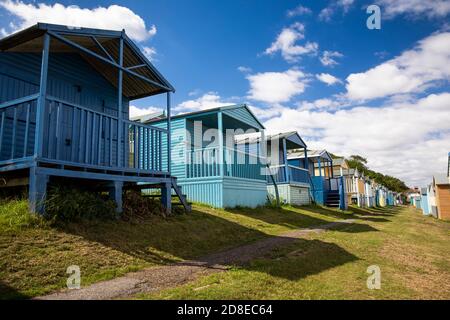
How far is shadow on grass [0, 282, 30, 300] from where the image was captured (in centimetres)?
354

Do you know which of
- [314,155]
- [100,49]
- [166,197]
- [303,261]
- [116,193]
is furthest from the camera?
[314,155]

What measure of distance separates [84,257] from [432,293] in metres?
5.15

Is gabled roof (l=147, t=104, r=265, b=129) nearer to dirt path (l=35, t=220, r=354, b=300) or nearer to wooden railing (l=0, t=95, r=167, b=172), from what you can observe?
wooden railing (l=0, t=95, r=167, b=172)

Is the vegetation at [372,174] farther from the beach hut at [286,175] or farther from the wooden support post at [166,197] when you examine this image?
the wooden support post at [166,197]

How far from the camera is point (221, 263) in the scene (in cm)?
559

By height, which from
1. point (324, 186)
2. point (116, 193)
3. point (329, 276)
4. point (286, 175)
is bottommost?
point (329, 276)

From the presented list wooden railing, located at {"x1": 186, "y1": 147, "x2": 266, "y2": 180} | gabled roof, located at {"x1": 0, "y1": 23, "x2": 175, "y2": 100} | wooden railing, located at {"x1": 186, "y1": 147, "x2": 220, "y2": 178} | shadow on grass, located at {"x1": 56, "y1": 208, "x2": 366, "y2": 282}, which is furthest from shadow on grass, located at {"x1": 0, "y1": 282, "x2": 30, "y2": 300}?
wooden railing, located at {"x1": 186, "y1": 147, "x2": 220, "y2": 178}

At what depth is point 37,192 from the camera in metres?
5.71

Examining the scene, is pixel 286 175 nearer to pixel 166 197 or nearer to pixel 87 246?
pixel 166 197

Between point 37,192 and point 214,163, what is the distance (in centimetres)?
799

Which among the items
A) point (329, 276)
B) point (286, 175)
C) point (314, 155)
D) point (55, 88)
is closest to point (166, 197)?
point (55, 88)

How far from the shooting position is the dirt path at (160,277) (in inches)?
149

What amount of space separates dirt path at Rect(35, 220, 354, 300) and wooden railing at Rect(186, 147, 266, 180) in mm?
6168
